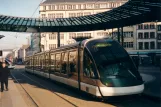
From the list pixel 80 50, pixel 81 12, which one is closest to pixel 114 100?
pixel 80 50

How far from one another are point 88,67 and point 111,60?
1273 millimetres

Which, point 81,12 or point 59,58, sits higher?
point 81,12

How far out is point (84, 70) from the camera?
570 inches

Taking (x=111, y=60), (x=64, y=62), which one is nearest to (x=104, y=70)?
(x=111, y=60)

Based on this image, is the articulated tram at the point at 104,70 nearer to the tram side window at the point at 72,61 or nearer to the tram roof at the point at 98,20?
the tram side window at the point at 72,61

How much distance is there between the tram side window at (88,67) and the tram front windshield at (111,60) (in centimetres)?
35

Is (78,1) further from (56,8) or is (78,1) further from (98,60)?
(98,60)

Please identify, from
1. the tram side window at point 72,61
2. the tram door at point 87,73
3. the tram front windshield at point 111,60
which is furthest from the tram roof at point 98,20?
the tram door at point 87,73

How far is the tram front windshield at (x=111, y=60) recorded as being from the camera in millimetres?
13078

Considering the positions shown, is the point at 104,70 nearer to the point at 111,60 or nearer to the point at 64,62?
the point at 111,60

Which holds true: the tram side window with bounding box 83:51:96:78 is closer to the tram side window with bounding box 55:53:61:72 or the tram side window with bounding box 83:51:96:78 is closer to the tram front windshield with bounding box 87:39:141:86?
the tram front windshield with bounding box 87:39:141:86

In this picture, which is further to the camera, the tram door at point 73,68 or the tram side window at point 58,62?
the tram side window at point 58,62

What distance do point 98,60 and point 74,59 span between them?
328cm

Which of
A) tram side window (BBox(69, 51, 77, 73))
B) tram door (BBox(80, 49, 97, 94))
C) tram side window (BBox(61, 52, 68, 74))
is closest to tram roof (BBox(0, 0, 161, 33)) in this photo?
tram side window (BBox(61, 52, 68, 74))
